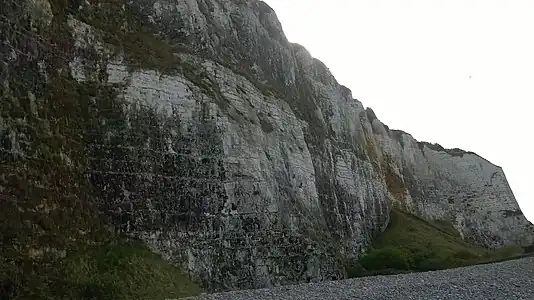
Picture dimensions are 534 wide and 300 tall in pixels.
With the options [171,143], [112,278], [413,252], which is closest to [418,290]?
[112,278]

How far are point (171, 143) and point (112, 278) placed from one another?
949 cm

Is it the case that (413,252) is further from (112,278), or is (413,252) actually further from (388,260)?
(112,278)

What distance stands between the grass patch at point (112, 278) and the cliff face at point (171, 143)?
2.91 ft

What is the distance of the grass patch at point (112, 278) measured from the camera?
20.4 meters

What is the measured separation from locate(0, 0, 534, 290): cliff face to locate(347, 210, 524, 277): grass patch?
110 inches

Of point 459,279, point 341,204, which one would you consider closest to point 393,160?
point 341,204

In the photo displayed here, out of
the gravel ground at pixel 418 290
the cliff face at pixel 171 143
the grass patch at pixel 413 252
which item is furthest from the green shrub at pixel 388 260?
the gravel ground at pixel 418 290

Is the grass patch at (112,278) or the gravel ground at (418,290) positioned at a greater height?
the grass patch at (112,278)

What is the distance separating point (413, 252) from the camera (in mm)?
47188

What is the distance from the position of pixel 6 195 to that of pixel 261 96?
23.1 metres

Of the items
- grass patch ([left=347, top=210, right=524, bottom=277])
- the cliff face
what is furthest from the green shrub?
the cliff face

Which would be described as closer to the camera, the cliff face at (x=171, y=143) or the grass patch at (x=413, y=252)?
the cliff face at (x=171, y=143)

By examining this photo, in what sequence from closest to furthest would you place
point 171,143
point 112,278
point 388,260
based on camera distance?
point 112,278 → point 171,143 → point 388,260

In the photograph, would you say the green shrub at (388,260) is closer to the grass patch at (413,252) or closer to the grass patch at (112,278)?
the grass patch at (413,252)
